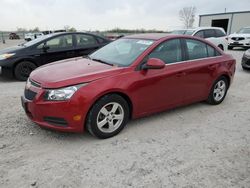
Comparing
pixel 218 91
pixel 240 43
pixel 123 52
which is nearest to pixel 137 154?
pixel 123 52

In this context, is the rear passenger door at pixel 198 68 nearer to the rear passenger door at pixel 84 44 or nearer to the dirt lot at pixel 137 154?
the dirt lot at pixel 137 154

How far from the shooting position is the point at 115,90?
3.43 m

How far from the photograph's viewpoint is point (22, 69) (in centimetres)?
697

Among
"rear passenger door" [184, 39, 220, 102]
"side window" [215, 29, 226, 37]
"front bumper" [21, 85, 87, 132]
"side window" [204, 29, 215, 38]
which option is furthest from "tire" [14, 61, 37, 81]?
"side window" [215, 29, 226, 37]

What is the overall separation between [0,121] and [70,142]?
58.7 inches

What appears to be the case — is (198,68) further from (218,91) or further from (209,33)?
(209,33)

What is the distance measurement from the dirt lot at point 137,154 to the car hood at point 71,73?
2.82ft

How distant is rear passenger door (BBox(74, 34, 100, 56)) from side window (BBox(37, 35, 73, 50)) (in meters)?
0.22

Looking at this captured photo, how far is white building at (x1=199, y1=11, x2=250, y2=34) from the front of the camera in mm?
28016

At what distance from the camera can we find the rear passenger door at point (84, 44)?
769cm

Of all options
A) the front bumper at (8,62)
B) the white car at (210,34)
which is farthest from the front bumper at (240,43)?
the front bumper at (8,62)

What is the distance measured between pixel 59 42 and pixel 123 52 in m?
3.91

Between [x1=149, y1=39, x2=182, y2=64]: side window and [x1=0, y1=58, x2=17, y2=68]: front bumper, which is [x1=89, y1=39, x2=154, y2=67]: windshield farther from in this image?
[x1=0, y1=58, x2=17, y2=68]: front bumper

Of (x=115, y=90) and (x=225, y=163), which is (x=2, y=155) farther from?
(x=225, y=163)
